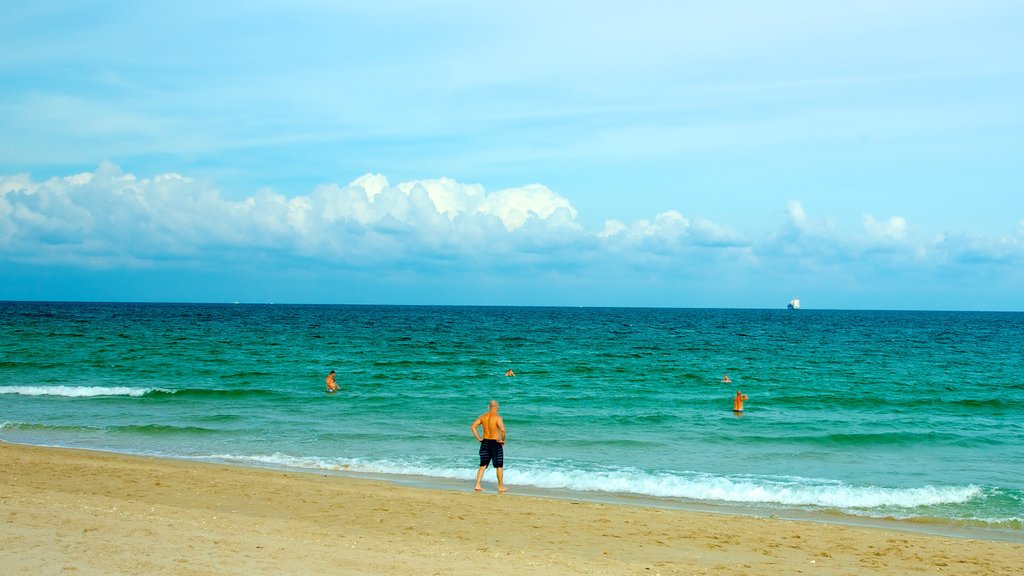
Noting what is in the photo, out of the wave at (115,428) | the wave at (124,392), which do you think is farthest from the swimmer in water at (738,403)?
the wave at (124,392)

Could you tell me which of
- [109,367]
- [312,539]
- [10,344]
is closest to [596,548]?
[312,539]

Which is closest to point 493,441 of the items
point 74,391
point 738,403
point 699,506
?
point 699,506

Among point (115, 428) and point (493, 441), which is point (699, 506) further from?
point (115, 428)

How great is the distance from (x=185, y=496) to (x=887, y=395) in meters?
24.7

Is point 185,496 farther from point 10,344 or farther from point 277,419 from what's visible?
point 10,344

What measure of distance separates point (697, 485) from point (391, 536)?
6.66 metres

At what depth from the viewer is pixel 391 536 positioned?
10.1 m

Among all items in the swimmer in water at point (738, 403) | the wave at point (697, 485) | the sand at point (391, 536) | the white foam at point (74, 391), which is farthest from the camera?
the white foam at point (74, 391)

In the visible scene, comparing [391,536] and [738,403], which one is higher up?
[738,403]

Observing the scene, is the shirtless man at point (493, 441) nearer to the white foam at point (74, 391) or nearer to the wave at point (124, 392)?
the wave at point (124, 392)

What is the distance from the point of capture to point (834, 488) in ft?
47.8

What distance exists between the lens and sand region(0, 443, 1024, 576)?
859cm

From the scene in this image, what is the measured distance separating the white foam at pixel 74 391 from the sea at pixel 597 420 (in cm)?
12

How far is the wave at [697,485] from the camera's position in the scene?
1385cm
